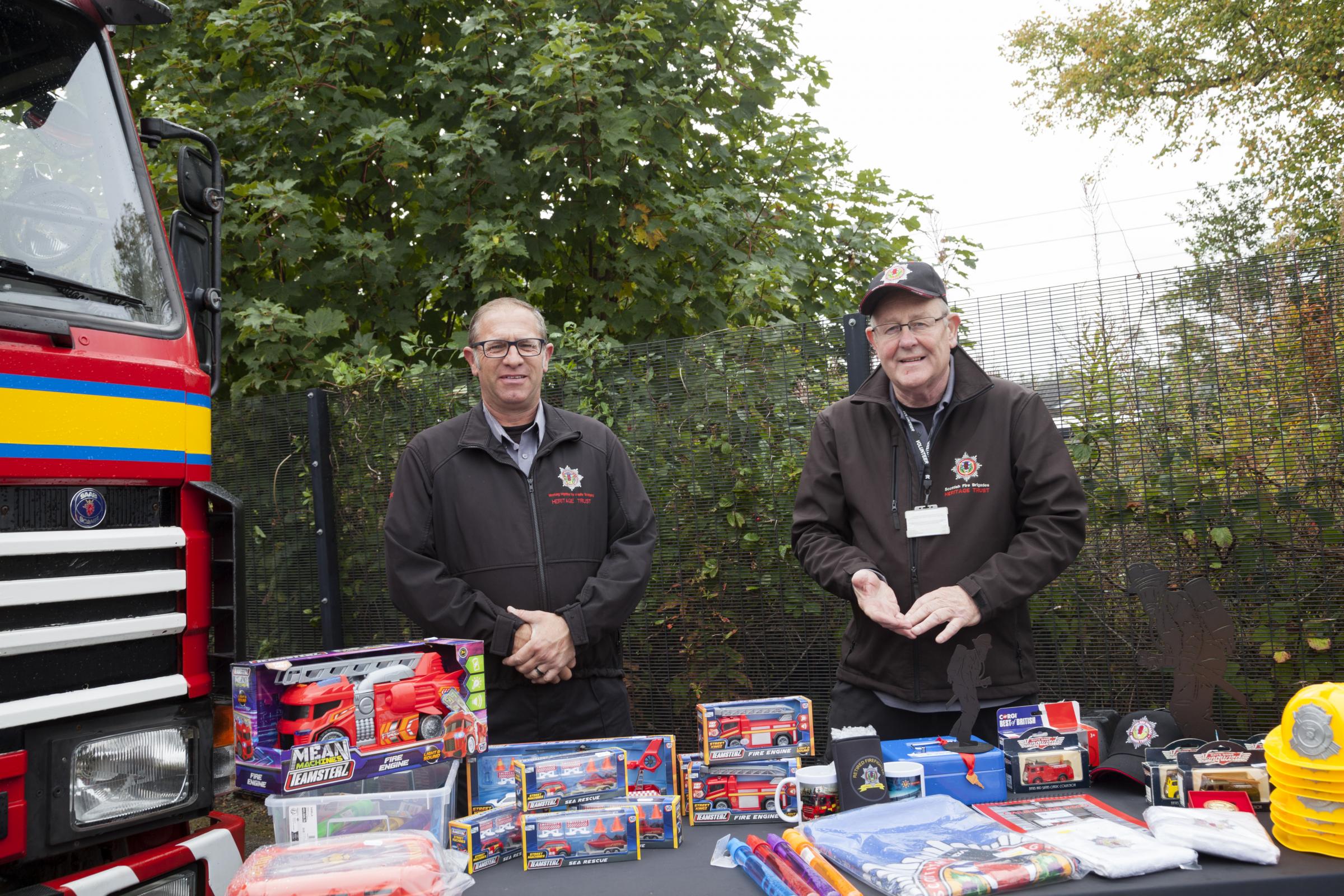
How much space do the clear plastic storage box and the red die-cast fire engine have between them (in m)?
0.13

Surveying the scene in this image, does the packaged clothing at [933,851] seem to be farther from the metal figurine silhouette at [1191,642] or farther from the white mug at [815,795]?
the metal figurine silhouette at [1191,642]

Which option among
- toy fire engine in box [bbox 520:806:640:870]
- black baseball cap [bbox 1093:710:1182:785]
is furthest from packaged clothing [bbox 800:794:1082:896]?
black baseball cap [bbox 1093:710:1182:785]

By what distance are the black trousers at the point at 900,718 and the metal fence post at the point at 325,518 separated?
3.51 m

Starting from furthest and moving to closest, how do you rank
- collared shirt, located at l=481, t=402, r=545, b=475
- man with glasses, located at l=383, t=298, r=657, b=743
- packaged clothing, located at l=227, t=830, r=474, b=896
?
collared shirt, located at l=481, t=402, r=545, b=475
man with glasses, located at l=383, t=298, r=657, b=743
packaged clothing, located at l=227, t=830, r=474, b=896

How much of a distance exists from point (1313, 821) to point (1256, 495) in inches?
79.7

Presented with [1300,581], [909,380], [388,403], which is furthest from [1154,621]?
[388,403]

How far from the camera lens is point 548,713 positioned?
3.33m

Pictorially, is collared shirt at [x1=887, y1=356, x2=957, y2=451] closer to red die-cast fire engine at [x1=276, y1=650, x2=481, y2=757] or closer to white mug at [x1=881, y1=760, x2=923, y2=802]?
white mug at [x1=881, y1=760, x2=923, y2=802]

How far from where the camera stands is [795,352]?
462cm

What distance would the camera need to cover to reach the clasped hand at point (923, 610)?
2.67 metres

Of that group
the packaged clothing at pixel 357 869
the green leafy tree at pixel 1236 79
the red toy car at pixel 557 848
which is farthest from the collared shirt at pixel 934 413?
the green leafy tree at pixel 1236 79

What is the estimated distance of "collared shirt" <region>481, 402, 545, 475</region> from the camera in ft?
11.5

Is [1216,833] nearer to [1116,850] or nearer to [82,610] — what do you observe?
[1116,850]

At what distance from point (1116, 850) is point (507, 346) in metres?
2.34
